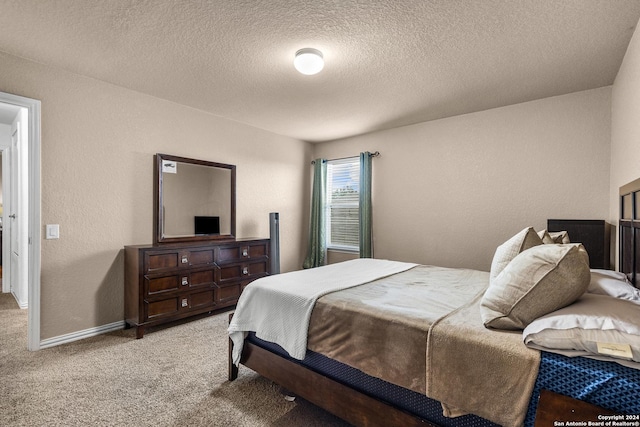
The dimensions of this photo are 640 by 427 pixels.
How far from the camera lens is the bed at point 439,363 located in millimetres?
1029

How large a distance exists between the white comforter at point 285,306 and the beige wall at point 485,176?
186cm

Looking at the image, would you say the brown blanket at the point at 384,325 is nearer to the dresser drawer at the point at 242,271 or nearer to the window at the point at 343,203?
the dresser drawer at the point at 242,271

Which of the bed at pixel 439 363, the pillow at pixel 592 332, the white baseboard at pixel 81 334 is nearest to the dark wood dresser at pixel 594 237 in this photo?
the bed at pixel 439 363

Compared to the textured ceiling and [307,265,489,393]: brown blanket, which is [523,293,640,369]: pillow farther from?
the textured ceiling

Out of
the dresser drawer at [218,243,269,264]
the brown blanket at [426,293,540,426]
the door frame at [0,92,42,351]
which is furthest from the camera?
the dresser drawer at [218,243,269,264]

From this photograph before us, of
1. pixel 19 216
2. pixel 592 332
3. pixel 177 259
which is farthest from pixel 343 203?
pixel 19 216

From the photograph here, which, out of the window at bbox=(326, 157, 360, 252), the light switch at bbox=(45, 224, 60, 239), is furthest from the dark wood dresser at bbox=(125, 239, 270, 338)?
the window at bbox=(326, 157, 360, 252)

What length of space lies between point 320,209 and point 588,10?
3825 millimetres

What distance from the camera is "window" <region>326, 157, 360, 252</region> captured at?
491 centimetres

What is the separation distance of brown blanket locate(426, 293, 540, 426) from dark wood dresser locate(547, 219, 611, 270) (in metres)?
2.28

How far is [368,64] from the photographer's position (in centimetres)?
259

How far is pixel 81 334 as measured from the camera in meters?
2.87

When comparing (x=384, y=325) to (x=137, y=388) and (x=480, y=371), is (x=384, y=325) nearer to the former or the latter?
(x=480, y=371)

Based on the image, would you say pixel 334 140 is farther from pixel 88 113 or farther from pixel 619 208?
pixel 619 208
